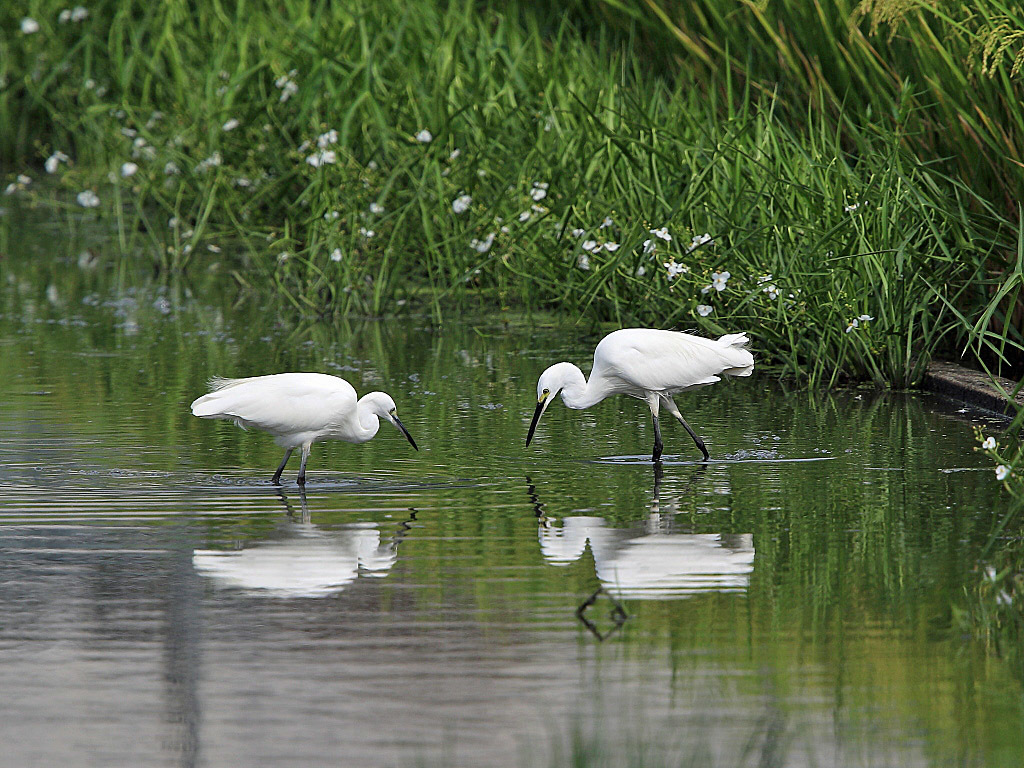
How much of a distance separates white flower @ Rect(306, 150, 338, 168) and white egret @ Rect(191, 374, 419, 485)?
226 inches

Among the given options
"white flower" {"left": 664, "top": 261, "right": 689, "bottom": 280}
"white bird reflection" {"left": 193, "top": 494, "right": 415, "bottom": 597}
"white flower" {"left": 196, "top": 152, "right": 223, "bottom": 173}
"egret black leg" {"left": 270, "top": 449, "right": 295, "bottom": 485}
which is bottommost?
"white bird reflection" {"left": 193, "top": 494, "right": 415, "bottom": 597}

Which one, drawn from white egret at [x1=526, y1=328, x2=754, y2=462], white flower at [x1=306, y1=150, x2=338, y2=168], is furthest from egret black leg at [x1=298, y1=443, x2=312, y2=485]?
white flower at [x1=306, y1=150, x2=338, y2=168]

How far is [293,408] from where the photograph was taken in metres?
7.87

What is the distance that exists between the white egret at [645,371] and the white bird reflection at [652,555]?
146 centimetres

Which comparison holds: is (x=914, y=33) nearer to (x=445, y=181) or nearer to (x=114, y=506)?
(x=445, y=181)

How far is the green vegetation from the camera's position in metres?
10.1

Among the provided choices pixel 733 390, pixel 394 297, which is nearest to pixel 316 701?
pixel 733 390

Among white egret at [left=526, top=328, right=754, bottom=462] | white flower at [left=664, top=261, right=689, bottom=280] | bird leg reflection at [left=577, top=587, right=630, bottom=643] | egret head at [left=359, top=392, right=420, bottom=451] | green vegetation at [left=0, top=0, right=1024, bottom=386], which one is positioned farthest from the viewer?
white flower at [left=664, top=261, right=689, bottom=280]

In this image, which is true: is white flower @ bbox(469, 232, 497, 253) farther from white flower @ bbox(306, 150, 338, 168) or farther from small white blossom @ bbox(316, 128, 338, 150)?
small white blossom @ bbox(316, 128, 338, 150)

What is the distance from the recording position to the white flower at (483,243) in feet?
41.9

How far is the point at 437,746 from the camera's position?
4.53 meters

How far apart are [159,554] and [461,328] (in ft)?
22.1

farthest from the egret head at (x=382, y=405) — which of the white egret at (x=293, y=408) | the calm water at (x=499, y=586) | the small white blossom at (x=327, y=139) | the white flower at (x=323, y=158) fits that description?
the small white blossom at (x=327, y=139)

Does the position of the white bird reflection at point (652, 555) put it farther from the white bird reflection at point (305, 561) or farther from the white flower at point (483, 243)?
the white flower at point (483, 243)
